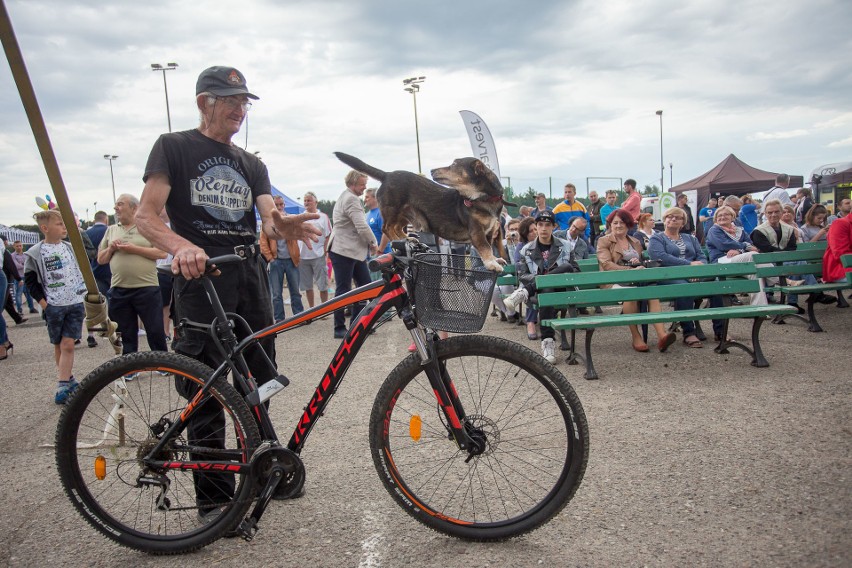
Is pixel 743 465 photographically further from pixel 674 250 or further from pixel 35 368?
pixel 35 368

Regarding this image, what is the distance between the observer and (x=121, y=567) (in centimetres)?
267

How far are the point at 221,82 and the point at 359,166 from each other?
2.30 metres

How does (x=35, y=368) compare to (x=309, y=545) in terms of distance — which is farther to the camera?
(x=35, y=368)

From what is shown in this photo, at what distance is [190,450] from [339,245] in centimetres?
519

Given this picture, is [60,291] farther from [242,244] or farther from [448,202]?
[448,202]

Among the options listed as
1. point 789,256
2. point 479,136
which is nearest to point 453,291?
point 479,136

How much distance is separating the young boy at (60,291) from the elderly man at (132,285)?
1.18 ft

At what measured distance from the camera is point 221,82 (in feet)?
9.53

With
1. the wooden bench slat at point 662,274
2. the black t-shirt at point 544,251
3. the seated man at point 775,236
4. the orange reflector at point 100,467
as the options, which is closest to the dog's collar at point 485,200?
the wooden bench slat at point 662,274

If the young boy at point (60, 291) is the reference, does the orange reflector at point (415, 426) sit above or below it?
below

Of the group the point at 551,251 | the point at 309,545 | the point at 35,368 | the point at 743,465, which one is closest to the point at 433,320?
the point at 309,545

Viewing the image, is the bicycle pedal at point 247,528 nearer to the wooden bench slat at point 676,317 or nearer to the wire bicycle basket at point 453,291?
the wire bicycle basket at point 453,291

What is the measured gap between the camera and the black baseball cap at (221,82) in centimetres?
288

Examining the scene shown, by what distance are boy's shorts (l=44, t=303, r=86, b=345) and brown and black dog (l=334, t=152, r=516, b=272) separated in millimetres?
3219
